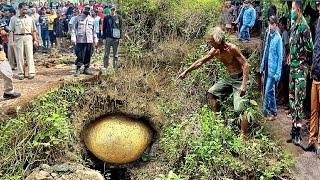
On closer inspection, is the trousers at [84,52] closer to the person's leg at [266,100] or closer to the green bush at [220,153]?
the green bush at [220,153]

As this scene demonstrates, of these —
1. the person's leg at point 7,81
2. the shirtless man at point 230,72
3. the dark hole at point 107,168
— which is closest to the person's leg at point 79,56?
the person's leg at point 7,81

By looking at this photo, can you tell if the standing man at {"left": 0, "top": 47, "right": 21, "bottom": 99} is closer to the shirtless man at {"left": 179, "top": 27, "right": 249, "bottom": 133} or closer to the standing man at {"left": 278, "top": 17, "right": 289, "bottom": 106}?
the shirtless man at {"left": 179, "top": 27, "right": 249, "bottom": 133}

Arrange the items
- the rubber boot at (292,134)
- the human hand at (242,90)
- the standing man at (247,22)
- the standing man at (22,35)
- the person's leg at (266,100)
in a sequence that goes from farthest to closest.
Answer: the standing man at (247,22), the standing man at (22,35), the person's leg at (266,100), the human hand at (242,90), the rubber boot at (292,134)

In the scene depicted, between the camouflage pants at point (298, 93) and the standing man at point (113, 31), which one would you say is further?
the standing man at point (113, 31)

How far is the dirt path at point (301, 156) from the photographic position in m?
6.07

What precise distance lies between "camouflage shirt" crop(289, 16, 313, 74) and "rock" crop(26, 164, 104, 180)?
331 cm

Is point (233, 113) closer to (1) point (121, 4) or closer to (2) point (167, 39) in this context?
(2) point (167, 39)

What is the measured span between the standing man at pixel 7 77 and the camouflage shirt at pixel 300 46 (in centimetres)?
566

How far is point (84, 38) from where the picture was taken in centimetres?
1197

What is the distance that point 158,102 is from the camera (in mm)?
10000

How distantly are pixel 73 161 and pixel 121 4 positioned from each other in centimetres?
585

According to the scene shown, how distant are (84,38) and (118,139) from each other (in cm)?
365

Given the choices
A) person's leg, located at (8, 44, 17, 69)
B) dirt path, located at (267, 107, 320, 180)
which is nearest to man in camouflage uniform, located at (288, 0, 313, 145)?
A: dirt path, located at (267, 107, 320, 180)

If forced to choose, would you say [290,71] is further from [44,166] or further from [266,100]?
[44,166]
